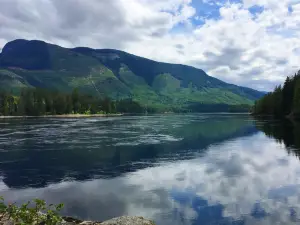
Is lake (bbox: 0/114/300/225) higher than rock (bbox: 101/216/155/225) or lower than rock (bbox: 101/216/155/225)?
lower

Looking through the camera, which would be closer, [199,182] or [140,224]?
[140,224]

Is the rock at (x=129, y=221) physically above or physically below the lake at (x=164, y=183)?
above

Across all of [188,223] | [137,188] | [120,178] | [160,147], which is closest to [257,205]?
[188,223]

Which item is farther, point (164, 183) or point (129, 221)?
point (164, 183)

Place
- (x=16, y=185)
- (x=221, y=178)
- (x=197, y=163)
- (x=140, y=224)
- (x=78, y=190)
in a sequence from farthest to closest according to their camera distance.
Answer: (x=197, y=163) → (x=221, y=178) → (x=16, y=185) → (x=78, y=190) → (x=140, y=224)

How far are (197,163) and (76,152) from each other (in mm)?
26715

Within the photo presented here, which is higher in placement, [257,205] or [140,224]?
[140,224]

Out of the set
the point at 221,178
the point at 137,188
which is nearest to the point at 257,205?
the point at 221,178

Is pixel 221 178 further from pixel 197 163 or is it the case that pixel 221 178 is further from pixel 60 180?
pixel 60 180

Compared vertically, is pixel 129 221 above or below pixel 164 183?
above

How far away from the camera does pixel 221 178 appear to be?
A: 3853 centimetres

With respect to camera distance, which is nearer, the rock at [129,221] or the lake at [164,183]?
the rock at [129,221]

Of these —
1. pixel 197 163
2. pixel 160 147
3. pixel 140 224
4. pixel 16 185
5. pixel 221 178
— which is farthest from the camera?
pixel 160 147

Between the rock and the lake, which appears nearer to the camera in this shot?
the rock
